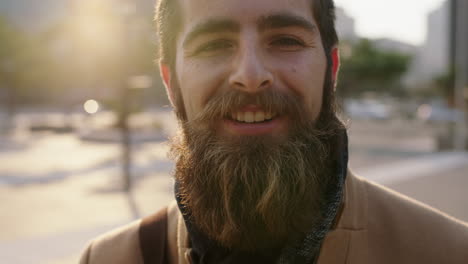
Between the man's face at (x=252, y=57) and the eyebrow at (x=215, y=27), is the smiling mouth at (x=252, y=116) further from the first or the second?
the eyebrow at (x=215, y=27)

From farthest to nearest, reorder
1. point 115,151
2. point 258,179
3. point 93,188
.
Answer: point 115,151
point 93,188
point 258,179

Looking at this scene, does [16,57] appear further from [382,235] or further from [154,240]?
[382,235]

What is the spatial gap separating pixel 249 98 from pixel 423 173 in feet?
30.7

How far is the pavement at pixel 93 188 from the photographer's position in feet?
19.3

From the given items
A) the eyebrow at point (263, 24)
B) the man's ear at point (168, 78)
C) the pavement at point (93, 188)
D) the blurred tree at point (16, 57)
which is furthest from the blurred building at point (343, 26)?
the blurred tree at point (16, 57)

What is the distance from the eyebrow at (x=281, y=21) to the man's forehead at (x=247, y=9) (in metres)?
0.01

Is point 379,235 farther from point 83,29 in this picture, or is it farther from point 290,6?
point 83,29

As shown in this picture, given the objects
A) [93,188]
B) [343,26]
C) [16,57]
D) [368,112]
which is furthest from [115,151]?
[343,26]

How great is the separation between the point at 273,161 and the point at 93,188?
860 cm

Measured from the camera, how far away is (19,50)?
30.5 meters

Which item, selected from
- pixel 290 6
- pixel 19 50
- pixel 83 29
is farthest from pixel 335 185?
pixel 19 50

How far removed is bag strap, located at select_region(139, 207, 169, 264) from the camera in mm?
1667

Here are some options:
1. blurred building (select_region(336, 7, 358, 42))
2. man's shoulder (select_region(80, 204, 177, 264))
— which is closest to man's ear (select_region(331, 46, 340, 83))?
blurred building (select_region(336, 7, 358, 42))

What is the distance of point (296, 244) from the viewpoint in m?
1.41
